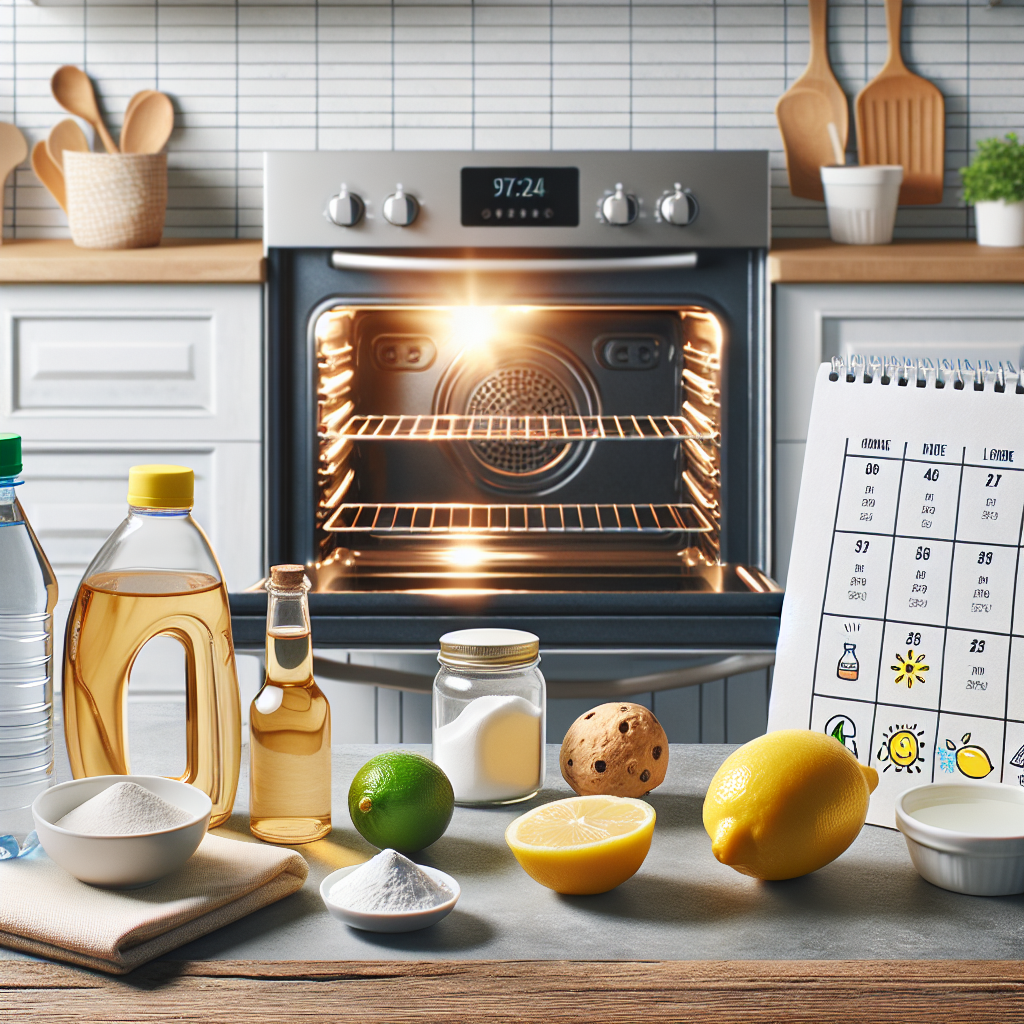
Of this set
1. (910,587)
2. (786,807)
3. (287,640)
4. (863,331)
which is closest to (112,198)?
(863,331)

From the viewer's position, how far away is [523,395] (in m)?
2.23

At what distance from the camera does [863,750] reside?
2.73ft

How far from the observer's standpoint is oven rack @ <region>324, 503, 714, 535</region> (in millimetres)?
→ 2172

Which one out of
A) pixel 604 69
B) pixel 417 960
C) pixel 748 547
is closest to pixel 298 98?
pixel 604 69

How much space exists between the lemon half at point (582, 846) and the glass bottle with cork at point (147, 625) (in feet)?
0.69

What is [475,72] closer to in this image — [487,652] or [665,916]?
[487,652]

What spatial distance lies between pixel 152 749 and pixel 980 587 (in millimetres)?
611

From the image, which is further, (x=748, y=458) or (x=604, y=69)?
(x=604, y=69)

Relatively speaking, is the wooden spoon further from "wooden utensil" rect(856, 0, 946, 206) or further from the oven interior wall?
"wooden utensil" rect(856, 0, 946, 206)

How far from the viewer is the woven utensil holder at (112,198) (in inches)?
89.0

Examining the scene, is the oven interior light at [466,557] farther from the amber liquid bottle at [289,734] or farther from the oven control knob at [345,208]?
the amber liquid bottle at [289,734]

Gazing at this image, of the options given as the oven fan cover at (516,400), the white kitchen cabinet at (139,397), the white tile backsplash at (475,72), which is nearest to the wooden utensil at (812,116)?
the white tile backsplash at (475,72)

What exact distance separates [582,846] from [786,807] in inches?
4.7

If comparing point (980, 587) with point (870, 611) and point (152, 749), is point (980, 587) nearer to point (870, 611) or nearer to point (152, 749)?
point (870, 611)
